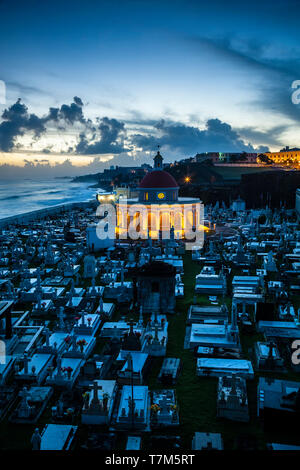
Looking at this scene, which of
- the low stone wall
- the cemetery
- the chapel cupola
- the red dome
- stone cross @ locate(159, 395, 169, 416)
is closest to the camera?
the cemetery

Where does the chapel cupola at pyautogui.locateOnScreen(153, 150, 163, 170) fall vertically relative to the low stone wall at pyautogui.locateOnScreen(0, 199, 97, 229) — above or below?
above

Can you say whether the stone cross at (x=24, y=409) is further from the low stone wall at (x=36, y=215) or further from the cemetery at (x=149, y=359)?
the low stone wall at (x=36, y=215)

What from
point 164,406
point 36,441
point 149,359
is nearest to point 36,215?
point 149,359

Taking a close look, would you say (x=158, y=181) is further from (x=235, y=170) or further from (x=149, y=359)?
(x=235, y=170)

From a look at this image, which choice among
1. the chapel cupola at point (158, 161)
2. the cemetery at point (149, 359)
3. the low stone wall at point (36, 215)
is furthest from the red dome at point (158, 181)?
the low stone wall at point (36, 215)

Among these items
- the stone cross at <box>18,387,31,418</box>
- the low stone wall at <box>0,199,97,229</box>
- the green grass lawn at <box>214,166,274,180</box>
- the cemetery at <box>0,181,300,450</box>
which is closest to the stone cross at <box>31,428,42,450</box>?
the cemetery at <box>0,181,300,450</box>

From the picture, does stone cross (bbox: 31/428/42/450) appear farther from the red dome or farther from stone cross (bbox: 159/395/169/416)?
the red dome

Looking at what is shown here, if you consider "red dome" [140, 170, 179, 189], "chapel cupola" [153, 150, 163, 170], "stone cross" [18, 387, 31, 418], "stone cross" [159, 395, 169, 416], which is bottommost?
"stone cross" [18, 387, 31, 418]

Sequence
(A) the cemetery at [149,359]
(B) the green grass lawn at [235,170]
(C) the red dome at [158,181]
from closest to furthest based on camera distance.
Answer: (A) the cemetery at [149,359]
(C) the red dome at [158,181]
(B) the green grass lawn at [235,170]

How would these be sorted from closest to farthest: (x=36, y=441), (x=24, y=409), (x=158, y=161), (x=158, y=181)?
(x=36, y=441) → (x=24, y=409) → (x=158, y=181) → (x=158, y=161)

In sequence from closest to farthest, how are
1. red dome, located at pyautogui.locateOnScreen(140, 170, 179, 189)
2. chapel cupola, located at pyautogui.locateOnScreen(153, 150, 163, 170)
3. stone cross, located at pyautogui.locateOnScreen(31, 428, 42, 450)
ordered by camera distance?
stone cross, located at pyautogui.locateOnScreen(31, 428, 42, 450) → red dome, located at pyautogui.locateOnScreen(140, 170, 179, 189) → chapel cupola, located at pyautogui.locateOnScreen(153, 150, 163, 170)
